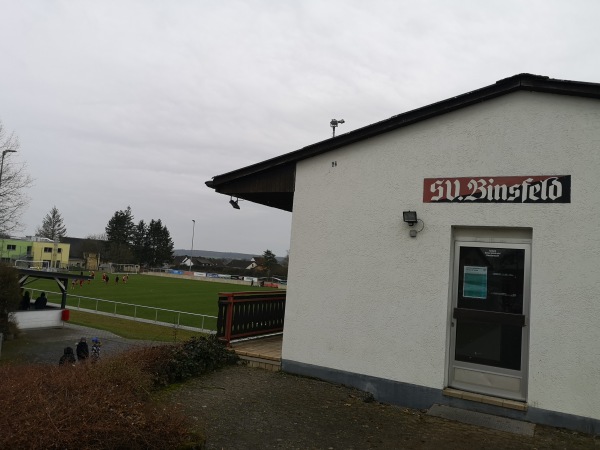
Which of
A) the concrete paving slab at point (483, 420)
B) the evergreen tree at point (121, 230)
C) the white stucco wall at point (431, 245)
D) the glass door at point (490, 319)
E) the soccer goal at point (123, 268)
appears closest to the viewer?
the concrete paving slab at point (483, 420)

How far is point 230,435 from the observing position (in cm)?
490

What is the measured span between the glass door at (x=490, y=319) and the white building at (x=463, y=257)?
1 cm

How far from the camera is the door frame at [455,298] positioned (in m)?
5.97

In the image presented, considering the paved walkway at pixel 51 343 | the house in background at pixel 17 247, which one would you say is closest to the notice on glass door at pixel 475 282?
the paved walkway at pixel 51 343

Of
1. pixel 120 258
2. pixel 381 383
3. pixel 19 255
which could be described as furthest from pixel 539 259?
pixel 120 258

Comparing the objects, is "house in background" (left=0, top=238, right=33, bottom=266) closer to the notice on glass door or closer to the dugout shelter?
the dugout shelter

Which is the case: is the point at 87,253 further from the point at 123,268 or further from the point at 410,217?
the point at 410,217

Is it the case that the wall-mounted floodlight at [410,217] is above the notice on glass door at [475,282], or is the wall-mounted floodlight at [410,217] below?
above

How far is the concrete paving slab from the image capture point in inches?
217

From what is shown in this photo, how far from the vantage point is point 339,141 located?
7.32m

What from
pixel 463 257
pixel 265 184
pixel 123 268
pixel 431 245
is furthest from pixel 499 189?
pixel 123 268

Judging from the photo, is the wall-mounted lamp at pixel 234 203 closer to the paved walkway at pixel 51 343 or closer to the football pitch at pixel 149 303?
the paved walkway at pixel 51 343

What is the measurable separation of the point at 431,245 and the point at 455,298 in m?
0.84

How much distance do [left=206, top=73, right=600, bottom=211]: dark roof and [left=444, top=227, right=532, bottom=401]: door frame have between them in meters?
1.82
